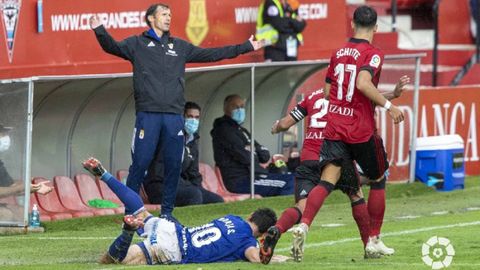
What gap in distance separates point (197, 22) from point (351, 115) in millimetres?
7849

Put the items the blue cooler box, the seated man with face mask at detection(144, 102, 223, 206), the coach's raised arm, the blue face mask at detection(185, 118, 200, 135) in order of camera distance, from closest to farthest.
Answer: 1. the coach's raised arm
2. the seated man with face mask at detection(144, 102, 223, 206)
3. the blue face mask at detection(185, 118, 200, 135)
4. the blue cooler box

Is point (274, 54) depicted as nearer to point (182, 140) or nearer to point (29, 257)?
point (182, 140)

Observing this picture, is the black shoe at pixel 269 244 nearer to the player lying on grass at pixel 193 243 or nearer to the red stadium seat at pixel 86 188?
the player lying on grass at pixel 193 243

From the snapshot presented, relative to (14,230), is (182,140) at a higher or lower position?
higher

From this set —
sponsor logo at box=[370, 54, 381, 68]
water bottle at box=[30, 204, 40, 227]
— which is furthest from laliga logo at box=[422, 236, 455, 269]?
water bottle at box=[30, 204, 40, 227]

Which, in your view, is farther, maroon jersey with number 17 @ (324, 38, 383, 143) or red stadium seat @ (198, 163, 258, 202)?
red stadium seat @ (198, 163, 258, 202)

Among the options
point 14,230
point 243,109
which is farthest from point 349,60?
point 243,109

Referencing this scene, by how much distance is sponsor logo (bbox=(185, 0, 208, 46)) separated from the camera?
63.6 ft

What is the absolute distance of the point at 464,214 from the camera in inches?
667

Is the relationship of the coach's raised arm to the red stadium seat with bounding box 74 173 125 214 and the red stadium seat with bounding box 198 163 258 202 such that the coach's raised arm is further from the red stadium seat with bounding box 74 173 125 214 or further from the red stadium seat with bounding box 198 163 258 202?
the red stadium seat with bounding box 198 163 258 202

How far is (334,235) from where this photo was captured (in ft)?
48.2

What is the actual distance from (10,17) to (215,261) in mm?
5646

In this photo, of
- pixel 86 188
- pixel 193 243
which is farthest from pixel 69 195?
pixel 193 243

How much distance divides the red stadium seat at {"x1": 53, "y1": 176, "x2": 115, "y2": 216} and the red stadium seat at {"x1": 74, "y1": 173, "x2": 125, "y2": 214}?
0.10 m
